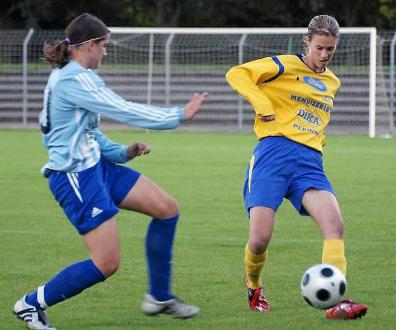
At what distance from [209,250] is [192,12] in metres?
29.5

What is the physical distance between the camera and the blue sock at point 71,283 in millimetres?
6129

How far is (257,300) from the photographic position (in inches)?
271

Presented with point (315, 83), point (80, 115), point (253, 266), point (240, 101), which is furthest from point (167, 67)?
point (80, 115)

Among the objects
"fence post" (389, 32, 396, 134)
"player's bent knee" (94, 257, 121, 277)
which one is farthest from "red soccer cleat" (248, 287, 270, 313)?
"fence post" (389, 32, 396, 134)

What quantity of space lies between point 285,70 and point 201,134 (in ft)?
61.5

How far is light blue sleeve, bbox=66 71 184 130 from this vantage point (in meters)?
5.79

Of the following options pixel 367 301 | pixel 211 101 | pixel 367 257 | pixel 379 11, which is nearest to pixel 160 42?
pixel 211 101

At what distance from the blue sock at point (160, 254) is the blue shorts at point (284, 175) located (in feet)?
1.96

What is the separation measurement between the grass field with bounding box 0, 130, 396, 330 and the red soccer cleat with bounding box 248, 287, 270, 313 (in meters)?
0.06

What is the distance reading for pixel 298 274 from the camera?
811cm

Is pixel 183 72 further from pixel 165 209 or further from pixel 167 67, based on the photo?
pixel 165 209

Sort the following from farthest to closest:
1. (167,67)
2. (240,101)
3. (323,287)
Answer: (167,67) → (240,101) → (323,287)

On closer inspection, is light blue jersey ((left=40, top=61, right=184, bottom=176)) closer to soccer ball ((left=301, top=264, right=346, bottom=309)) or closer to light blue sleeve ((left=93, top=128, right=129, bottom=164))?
light blue sleeve ((left=93, top=128, right=129, bottom=164))

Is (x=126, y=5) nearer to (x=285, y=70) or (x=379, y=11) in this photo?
(x=379, y=11)
